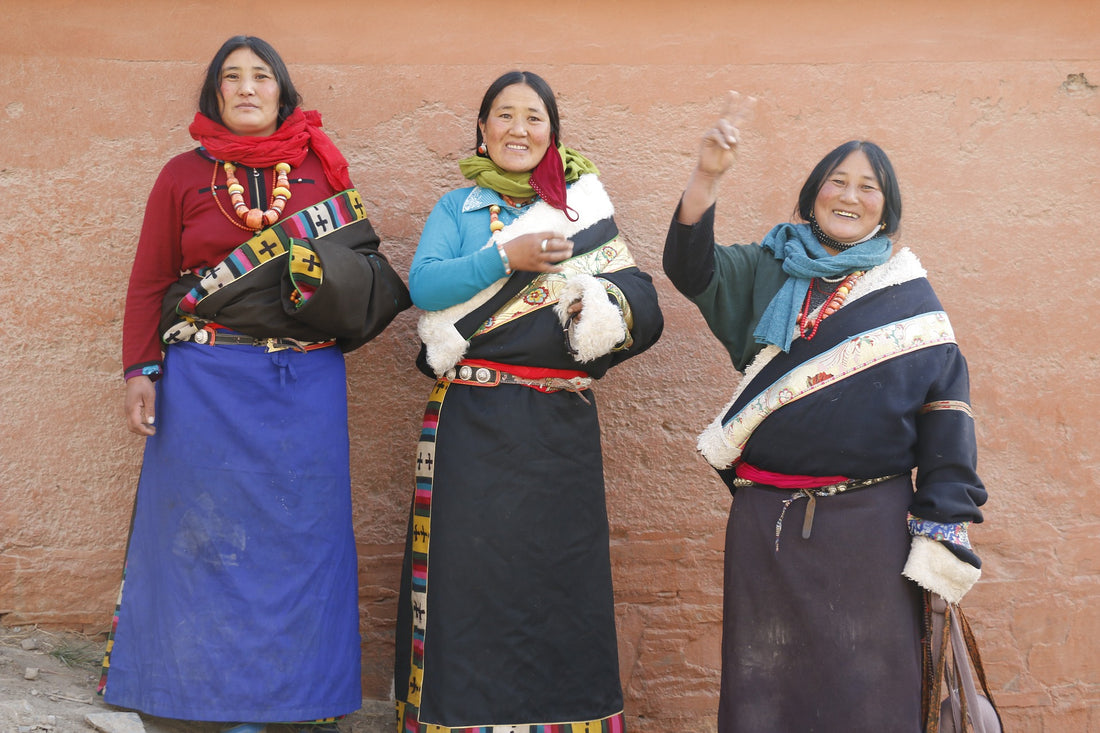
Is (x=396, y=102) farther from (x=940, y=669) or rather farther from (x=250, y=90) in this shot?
(x=940, y=669)

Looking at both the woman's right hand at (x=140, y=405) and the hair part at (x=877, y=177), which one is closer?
the hair part at (x=877, y=177)

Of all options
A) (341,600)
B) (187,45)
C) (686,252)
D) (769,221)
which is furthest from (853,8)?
(341,600)

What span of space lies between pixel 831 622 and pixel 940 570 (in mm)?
308

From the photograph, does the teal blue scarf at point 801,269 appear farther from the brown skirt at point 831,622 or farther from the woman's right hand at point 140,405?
the woman's right hand at point 140,405

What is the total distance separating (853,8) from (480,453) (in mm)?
2237

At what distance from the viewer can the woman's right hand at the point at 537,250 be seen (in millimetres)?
2908

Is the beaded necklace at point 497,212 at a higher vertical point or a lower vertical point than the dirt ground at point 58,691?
higher

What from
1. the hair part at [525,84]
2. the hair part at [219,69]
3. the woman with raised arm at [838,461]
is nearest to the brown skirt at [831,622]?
the woman with raised arm at [838,461]

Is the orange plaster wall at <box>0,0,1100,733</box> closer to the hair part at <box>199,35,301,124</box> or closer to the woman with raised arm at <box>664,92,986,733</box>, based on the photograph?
the hair part at <box>199,35,301,124</box>

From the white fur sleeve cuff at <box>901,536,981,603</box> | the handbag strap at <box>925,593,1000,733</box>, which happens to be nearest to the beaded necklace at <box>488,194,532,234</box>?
the white fur sleeve cuff at <box>901,536,981,603</box>

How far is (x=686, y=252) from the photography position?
112 inches

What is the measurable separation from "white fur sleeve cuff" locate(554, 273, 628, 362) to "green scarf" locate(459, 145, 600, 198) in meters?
0.35

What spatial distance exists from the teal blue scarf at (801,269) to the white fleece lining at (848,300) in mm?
31

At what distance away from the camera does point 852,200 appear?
287 centimetres
